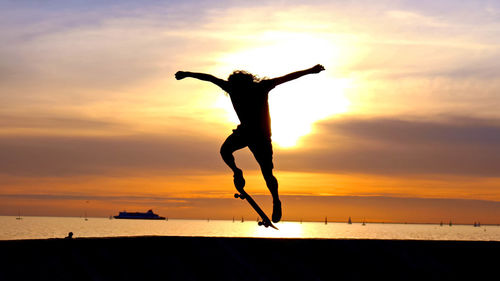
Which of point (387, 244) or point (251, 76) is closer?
point (387, 244)

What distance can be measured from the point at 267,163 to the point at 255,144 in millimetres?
597

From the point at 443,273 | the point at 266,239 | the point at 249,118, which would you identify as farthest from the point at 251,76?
the point at 443,273

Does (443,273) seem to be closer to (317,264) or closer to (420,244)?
(420,244)

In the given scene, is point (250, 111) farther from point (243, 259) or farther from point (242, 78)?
point (243, 259)

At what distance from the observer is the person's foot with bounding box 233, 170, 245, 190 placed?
17.4m

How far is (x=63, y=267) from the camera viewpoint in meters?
11.1

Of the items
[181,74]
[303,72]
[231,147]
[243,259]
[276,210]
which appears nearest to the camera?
[243,259]

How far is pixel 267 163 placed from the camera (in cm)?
1672

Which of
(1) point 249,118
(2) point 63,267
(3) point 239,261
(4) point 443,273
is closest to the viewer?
(2) point 63,267

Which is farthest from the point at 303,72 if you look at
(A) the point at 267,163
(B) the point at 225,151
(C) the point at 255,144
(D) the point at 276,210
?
(D) the point at 276,210

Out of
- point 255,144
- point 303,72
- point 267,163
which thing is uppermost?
point 303,72

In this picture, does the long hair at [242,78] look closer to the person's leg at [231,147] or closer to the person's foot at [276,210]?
the person's leg at [231,147]

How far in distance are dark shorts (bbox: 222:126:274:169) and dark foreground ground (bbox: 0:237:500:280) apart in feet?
10.4

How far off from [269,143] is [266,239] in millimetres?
3645
